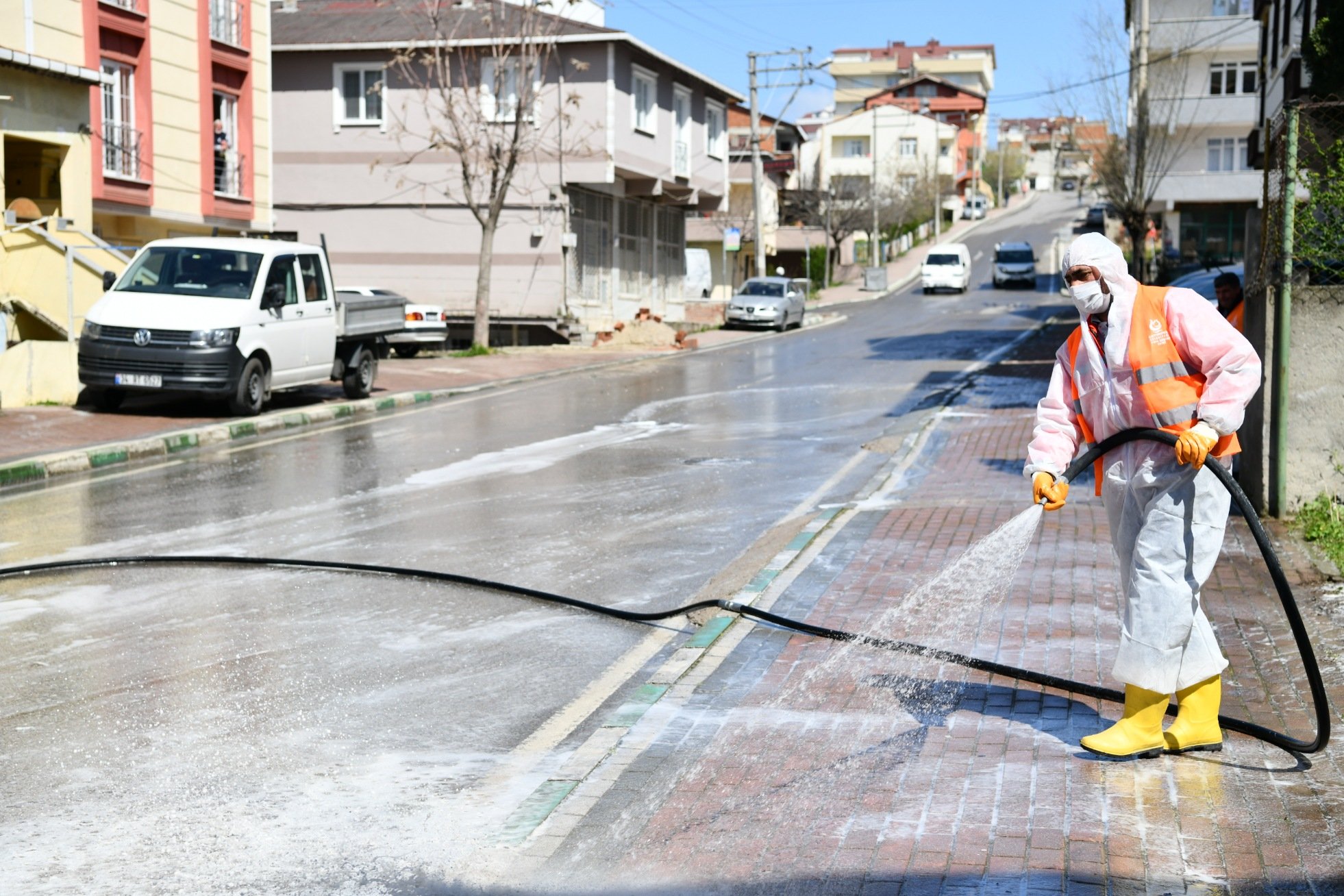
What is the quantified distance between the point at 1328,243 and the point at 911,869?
7.26m

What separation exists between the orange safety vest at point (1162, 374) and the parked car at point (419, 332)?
25.6m

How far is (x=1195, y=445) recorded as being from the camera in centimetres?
509

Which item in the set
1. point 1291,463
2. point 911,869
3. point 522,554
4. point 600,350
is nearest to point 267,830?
point 911,869

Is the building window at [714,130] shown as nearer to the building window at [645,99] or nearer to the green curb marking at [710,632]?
the building window at [645,99]

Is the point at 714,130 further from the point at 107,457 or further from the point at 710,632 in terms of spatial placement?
the point at 710,632

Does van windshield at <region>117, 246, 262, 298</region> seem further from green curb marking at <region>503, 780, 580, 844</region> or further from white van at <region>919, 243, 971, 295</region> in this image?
white van at <region>919, 243, 971, 295</region>

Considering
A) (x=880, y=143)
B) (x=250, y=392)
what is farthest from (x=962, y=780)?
(x=880, y=143)

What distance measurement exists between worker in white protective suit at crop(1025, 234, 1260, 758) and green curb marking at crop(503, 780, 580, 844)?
75.3 inches

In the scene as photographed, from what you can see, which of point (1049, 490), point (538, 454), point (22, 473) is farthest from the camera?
point (538, 454)

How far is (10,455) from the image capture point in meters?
14.1

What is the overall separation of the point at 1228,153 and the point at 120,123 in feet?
156

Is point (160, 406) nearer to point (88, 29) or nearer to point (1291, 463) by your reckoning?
point (88, 29)

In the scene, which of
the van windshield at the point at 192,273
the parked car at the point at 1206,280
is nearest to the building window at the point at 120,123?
the van windshield at the point at 192,273

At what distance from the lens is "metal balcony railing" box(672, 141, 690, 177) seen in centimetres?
4419
